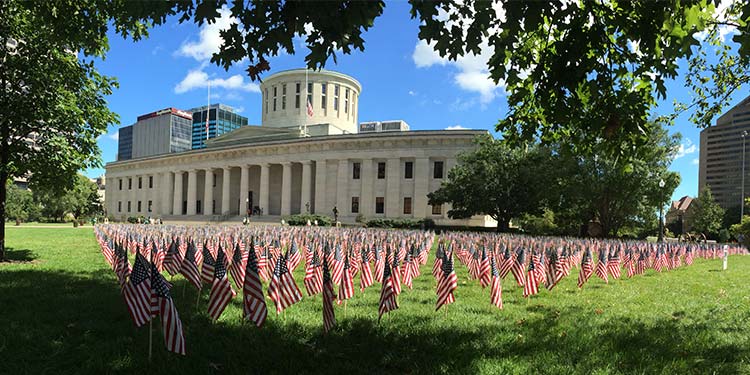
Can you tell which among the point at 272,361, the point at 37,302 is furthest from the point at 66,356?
the point at 37,302

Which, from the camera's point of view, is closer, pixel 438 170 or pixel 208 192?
pixel 438 170

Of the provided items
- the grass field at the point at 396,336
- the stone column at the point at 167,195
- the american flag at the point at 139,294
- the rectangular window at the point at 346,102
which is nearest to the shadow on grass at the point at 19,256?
the grass field at the point at 396,336

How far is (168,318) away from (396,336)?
297cm

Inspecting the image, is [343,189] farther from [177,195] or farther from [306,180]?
[177,195]

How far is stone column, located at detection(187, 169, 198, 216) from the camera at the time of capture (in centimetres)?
7419

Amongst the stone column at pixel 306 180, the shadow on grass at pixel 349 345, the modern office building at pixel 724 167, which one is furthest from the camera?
the modern office building at pixel 724 167

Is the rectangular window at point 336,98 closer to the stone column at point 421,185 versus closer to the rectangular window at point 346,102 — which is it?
the rectangular window at point 346,102

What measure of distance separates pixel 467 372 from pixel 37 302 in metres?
7.49

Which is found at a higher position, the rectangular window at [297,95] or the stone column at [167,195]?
the rectangular window at [297,95]

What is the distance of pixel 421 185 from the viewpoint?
5522 cm

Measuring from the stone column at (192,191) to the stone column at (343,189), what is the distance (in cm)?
2999

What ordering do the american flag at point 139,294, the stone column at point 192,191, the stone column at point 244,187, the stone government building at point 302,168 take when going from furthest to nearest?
the stone column at point 192,191 → the stone column at point 244,187 → the stone government building at point 302,168 → the american flag at point 139,294

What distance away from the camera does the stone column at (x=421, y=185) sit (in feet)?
180

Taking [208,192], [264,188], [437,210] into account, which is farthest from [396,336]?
[208,192]
